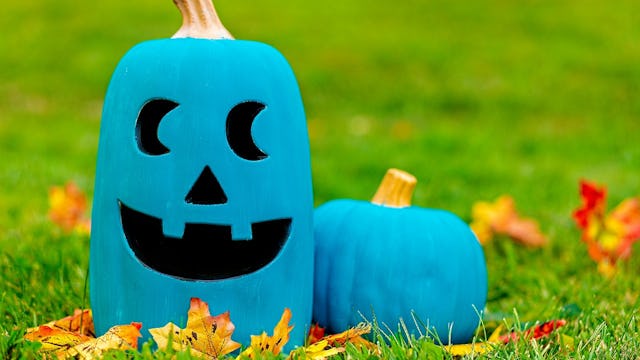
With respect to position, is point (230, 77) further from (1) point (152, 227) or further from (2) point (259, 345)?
(2) point (259, 345)

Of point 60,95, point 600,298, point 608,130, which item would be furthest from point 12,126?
point 600,298

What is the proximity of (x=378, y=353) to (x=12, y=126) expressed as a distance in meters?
5.63

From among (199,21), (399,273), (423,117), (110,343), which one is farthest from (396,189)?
(423,117)

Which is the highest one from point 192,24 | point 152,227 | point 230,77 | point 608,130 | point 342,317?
point 192,24

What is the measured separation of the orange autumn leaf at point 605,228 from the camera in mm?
3357

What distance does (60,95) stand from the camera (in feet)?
27.5

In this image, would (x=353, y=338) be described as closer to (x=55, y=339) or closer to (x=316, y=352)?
(x=316, y=352)

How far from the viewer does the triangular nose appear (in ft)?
7.00

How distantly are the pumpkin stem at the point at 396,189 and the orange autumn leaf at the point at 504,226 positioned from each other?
119cm

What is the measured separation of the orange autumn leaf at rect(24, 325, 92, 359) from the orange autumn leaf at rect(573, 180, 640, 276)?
2061 mm

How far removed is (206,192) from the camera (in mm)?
2170

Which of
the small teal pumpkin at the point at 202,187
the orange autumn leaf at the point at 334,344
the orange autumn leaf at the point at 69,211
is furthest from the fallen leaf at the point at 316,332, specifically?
the orange autumn leaf at the point at 69,211

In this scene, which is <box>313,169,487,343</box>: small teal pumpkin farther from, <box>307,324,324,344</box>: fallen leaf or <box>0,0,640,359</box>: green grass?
<box>0,0,640,359</box>: green grass

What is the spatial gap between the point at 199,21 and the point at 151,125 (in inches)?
12.6
